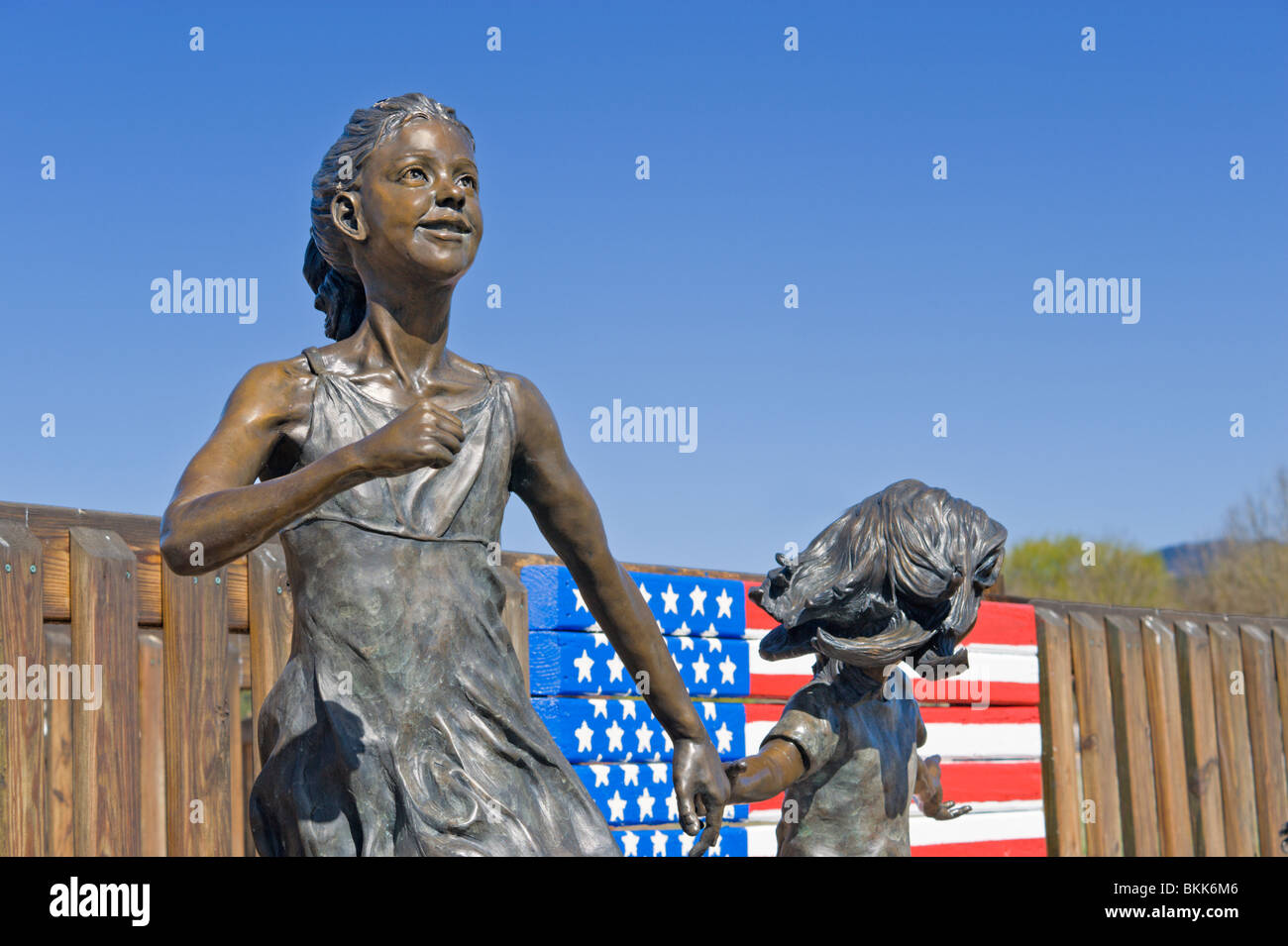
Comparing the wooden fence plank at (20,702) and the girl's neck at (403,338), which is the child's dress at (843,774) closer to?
the girl's neck at (403,338)

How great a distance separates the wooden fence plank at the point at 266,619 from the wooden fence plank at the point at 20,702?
0.77 meters

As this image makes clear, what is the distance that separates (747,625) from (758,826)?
0.96m

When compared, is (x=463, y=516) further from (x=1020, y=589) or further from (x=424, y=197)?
(x=1020, y=589)

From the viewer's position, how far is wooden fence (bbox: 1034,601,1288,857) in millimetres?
8648

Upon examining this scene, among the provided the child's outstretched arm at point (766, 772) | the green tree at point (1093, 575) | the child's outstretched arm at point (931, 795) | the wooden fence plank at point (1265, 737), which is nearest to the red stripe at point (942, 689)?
the wooden fence plank at point (1265, 737)

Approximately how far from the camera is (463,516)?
2.71 m

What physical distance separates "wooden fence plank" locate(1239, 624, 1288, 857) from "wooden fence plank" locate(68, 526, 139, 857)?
286 inches

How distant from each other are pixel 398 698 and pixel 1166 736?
7333 millimetres

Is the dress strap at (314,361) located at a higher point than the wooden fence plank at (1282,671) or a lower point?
higher

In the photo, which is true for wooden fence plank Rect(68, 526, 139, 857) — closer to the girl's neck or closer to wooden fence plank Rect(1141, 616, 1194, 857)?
the girl's neck

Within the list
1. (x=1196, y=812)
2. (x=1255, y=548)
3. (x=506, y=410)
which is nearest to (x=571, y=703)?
(x=506, y=410)

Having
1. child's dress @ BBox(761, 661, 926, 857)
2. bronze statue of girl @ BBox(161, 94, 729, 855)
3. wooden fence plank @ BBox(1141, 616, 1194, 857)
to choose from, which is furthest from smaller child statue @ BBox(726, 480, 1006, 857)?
wooden fence plank @ BBox(1141, 616, 1194, 857)

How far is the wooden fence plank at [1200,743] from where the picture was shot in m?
9.00
